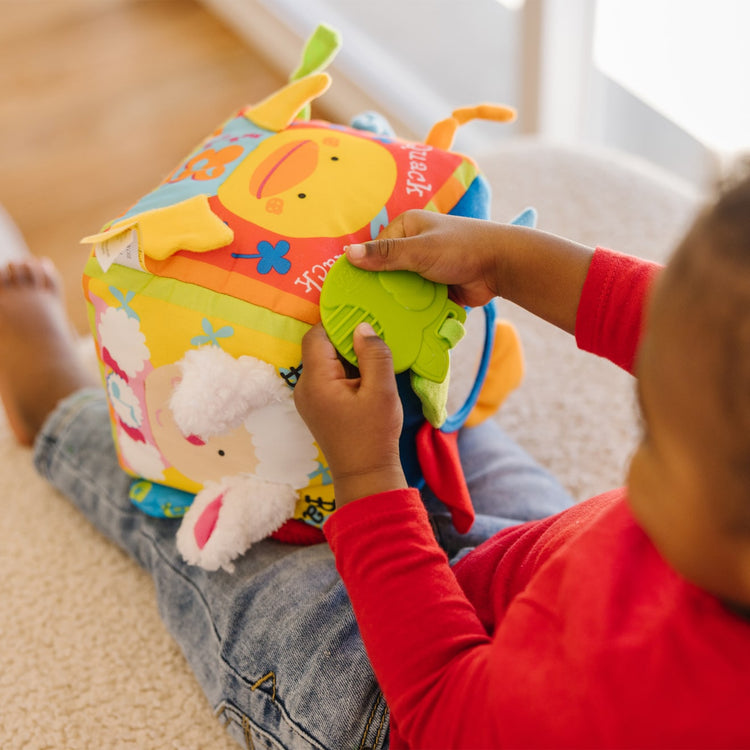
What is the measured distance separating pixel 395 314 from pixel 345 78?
1.13 meters

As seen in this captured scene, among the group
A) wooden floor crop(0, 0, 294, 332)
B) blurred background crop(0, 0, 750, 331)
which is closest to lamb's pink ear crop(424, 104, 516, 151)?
blurred background crop(0, 0, 750, 331)

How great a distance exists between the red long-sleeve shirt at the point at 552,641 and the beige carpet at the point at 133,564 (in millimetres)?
259

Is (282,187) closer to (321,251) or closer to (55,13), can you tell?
(321,251)

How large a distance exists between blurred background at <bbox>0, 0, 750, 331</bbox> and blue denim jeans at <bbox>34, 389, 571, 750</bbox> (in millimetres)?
520

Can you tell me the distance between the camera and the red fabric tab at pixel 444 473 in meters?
0.65

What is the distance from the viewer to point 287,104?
678mm

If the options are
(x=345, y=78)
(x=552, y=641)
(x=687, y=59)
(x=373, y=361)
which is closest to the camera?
(x=552, y=641)

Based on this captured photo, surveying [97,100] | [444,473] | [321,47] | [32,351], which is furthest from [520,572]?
[97,100]

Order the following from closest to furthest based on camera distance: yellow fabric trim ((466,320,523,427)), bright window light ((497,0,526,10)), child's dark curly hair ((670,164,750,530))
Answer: child's dark curly hair ((670,164,750,530)), yellow fabric trim ((466,320,523,427)), bright window light ((497,0,526,10))

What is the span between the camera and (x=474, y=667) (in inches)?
18.6

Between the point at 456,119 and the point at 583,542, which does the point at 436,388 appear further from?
the point at 456,119

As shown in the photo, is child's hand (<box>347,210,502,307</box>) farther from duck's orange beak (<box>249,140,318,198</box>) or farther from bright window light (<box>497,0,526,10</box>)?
bright window light (<box>497,0,526,10</box>)

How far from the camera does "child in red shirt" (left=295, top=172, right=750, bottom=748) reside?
1.12 feet

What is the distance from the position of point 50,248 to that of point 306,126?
891 millimetres
